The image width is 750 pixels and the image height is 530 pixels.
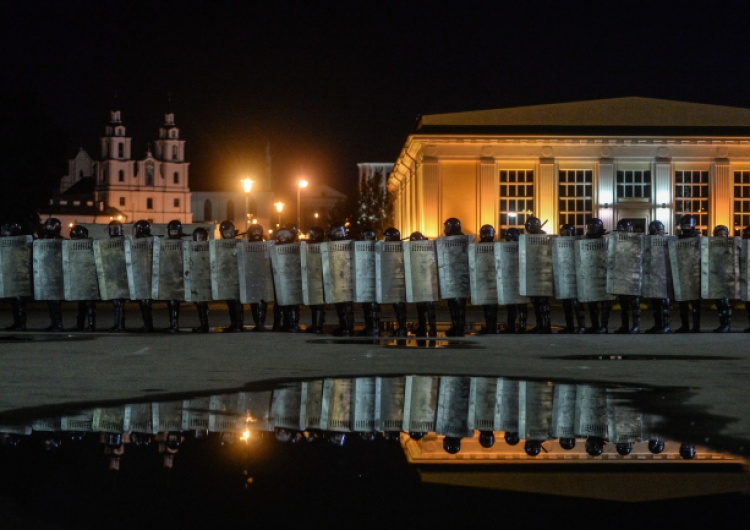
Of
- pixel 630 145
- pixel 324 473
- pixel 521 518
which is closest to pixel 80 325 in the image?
pixel 324 473

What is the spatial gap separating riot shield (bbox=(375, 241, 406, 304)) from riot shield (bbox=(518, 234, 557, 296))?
6.85ft

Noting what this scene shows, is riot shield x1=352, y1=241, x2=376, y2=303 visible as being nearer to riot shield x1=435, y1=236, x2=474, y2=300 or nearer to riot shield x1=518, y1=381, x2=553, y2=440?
riot shield x1=435, y1=236, x2=474, y2=300

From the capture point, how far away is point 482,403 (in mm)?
9672

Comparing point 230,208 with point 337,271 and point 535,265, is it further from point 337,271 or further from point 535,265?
point 535,265

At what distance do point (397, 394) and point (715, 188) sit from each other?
132ft

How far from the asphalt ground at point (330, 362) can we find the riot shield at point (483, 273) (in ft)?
2.31

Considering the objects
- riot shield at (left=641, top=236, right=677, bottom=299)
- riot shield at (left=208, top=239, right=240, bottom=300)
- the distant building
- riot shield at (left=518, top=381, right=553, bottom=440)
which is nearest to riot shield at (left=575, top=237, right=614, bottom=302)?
riot shield at (left=641, top=236, right=677, bottom=299)

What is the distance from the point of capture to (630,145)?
4784cm

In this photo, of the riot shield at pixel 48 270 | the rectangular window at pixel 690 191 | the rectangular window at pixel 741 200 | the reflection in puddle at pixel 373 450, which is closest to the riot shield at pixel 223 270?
the riot shield at pixel 48 270

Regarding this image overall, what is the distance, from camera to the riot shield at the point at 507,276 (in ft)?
66.7

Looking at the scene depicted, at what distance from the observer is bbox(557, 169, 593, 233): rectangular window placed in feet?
158

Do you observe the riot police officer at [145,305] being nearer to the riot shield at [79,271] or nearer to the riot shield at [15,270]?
the riot shield at [79,271]

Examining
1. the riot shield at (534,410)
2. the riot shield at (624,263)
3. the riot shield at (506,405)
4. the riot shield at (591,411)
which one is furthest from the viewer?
the riot shield at (624,263)

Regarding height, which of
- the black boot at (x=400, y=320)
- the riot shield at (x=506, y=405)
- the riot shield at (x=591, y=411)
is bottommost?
the riot shield at (x=591, y=411)
